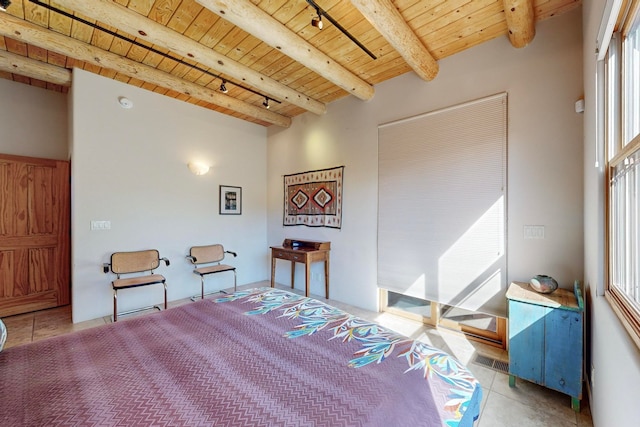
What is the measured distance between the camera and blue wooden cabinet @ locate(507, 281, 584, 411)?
1809 mm

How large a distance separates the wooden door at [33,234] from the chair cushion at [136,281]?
3.99 feet

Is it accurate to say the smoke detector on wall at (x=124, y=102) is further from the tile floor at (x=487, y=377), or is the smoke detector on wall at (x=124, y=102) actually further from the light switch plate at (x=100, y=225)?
the tile floor at (x=487, y=377)

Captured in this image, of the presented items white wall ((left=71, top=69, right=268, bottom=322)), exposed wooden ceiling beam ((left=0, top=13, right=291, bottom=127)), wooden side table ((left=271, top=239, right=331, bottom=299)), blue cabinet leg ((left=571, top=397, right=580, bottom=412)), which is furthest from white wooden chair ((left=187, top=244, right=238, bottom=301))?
blue cabinet leg ((left=571, top=397, right=580, bottom=412))

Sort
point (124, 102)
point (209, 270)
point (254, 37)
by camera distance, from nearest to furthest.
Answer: point (254, 37) → point (124, 102) → point (209, 270)

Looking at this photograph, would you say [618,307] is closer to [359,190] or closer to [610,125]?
[610,125]

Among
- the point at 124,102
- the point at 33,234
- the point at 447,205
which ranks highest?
the point at 124,102

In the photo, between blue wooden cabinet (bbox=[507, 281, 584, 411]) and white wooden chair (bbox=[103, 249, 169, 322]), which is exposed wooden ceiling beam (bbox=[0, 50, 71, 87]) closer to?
white wooden chair (bbox=[103, 249, 169, 322])

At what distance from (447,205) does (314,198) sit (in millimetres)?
2008

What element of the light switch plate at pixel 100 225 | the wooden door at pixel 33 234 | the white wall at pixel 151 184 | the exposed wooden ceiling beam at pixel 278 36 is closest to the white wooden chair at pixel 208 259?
the white wall at pixel 151 184

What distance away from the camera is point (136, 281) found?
332cm

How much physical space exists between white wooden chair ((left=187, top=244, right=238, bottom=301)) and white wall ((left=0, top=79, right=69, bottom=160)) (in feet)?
7.73

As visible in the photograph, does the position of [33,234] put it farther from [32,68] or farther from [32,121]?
[32,68]

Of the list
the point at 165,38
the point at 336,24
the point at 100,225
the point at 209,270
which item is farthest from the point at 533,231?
the point at 100,225

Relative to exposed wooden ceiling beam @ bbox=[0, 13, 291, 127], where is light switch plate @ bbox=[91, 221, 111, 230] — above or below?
below
